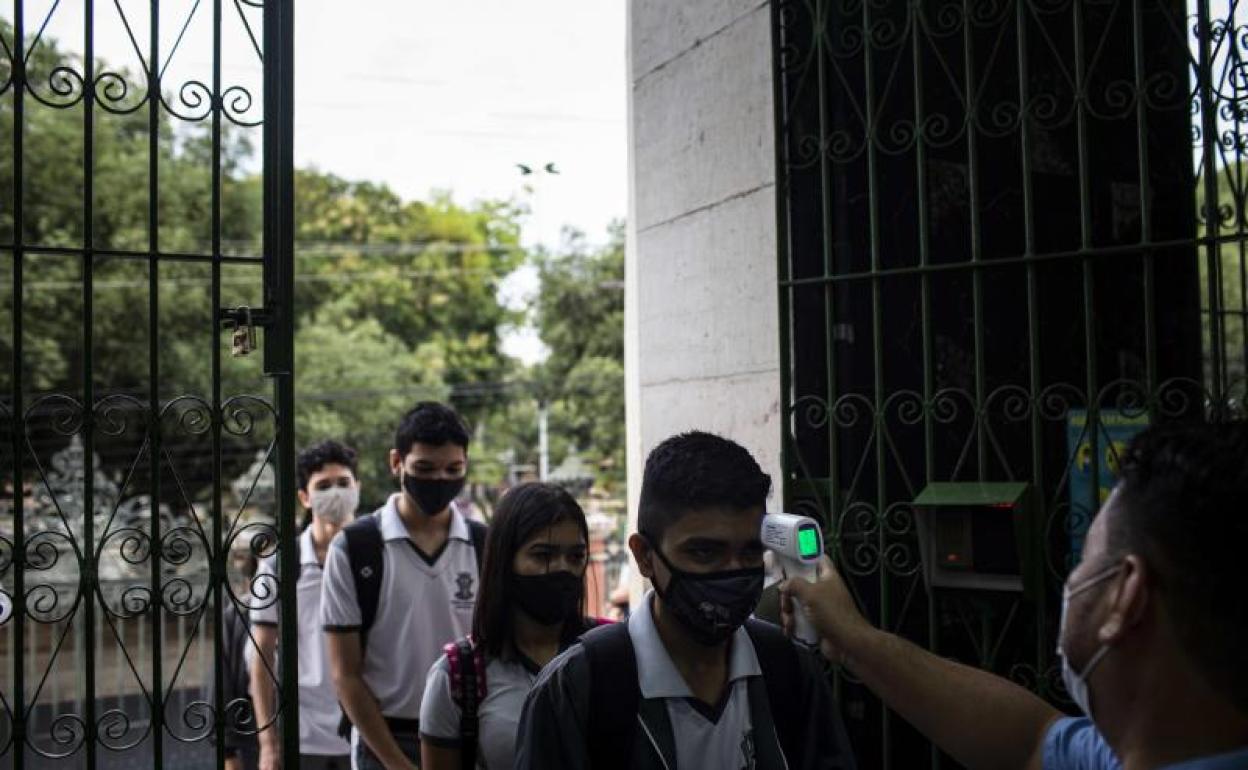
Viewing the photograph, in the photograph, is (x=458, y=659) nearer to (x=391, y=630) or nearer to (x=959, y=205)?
(x=391, y=630)

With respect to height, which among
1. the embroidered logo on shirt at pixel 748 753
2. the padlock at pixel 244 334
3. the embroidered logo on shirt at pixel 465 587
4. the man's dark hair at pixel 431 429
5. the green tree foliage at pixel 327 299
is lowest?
the embroidered logo on shirt at pixel 748 753

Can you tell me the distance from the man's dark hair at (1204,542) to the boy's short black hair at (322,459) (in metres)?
4.77

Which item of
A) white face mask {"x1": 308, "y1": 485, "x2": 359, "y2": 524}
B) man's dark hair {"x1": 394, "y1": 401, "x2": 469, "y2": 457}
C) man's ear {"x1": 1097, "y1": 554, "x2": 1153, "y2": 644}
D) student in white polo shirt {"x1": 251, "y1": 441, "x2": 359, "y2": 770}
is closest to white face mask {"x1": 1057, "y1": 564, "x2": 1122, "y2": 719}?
man's ear {"x1": 1097, "y1": 554, "x2": 1153, "y2": 644}

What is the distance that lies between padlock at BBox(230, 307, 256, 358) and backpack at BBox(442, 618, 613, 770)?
123 cm

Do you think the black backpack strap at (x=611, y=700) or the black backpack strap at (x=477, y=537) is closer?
the black backpack strap at (x=611, y=700)

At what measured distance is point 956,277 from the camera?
501 centimetres

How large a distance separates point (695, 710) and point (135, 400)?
2.04 metres

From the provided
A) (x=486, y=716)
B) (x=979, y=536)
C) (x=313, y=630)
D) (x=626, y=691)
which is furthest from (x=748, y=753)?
(x=313, y=630)

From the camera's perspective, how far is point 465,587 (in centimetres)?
455

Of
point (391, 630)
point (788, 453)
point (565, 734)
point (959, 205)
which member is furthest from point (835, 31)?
point (565, 734)

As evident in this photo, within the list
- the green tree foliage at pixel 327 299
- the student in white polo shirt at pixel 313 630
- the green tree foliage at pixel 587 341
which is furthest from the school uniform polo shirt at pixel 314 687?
the green tree foliage at pixel 587 341

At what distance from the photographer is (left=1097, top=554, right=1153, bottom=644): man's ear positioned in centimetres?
161

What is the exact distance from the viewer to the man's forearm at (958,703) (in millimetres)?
2234

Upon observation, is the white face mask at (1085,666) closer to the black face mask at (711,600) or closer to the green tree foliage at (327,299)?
the black face mask at (711,600)
